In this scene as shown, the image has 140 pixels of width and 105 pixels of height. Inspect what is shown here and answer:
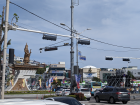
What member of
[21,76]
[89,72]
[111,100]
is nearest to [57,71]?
[89,72]

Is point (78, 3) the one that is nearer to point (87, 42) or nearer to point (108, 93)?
point (87, 42)

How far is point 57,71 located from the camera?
12612 cm

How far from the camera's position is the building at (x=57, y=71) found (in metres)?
126

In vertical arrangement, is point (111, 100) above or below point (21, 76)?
below

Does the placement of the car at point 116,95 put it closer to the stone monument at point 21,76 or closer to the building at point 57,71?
the stone monument at point 21,76

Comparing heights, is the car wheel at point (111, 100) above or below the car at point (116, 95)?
below

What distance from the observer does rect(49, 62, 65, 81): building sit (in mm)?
125625

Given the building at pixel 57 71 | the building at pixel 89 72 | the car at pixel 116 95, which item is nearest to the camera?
the car at pixel 116 95

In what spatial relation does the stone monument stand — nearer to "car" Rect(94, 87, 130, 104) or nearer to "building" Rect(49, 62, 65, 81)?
"car" Rect(94, 87, 130, 104)

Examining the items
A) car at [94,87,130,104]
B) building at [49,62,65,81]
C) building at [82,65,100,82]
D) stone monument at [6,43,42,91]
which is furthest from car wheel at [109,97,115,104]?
building at [82,65,100,82]

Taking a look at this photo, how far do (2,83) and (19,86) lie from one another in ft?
133

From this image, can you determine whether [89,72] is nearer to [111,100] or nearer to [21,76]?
[21,76]

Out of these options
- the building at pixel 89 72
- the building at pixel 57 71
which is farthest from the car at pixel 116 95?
the building at pixel 89 72

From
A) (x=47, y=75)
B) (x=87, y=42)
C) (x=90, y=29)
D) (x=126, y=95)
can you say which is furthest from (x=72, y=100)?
(x=47, y=75)
